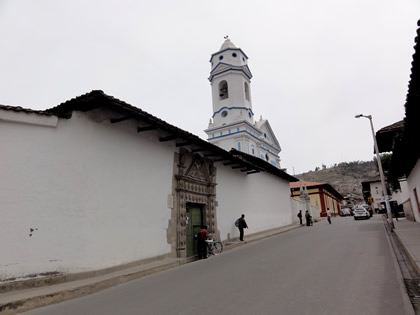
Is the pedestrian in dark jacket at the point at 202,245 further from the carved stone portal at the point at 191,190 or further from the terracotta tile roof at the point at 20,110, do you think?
the terracotta tile roof at the point at 20,110

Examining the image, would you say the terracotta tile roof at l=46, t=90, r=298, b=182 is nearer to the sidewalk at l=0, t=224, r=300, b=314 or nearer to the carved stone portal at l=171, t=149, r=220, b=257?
the carved stone portal at l=171, t=149, r=220, b=257

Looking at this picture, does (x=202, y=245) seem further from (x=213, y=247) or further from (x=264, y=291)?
(x=264, y=291)

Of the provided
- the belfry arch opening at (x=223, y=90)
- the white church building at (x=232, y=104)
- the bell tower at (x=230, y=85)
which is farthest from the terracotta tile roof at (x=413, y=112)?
the belfry arch opening at (x=223, y=90)

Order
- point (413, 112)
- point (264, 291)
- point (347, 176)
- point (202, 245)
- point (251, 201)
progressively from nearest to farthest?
point (264, 291) → point (413, 112) → point (202, 245) → point (251, 201) → point (347, 176)

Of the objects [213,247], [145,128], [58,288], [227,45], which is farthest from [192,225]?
[227,45]

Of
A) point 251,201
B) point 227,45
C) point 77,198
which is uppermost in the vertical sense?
point 227,45

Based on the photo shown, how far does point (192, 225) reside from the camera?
11.9 m

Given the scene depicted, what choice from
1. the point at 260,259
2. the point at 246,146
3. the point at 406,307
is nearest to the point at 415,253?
the point at 260,259

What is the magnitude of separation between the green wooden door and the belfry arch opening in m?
24.5

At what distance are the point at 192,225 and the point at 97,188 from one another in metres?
5.01

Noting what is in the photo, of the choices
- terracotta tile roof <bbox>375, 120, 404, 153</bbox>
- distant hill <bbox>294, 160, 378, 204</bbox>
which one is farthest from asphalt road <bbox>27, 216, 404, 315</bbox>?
distant hill <bbox>294, 160, 378, 204</bbox>

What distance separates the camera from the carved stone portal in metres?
10.7

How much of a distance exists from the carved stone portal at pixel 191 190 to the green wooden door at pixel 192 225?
0.32 m

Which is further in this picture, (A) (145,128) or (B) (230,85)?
(B) (230,85)
